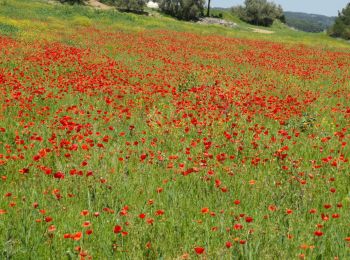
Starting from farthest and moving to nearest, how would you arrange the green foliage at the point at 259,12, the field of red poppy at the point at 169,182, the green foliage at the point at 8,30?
the green foliage at the point at 259,12 → the green foliage at the point at 8,30 → the field of red poppy at the point at 169,182

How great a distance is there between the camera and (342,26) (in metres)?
68.9

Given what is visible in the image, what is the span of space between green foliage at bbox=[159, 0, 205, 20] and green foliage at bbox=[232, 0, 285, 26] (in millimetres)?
21073

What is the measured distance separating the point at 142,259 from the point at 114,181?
171 centimetres

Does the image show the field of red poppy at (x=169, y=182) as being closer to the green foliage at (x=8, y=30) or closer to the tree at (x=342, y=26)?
the green foliage at (x=8, y=30)

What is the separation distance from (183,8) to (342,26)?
27795mm

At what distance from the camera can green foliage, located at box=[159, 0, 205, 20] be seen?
70625 mm

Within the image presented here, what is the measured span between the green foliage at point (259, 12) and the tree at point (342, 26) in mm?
18146

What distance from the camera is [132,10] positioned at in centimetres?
6712

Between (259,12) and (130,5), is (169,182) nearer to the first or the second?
(130,5)

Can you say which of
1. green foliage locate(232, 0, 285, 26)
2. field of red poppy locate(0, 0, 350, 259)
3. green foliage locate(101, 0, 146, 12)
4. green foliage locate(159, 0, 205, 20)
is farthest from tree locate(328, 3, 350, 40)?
field of red poppy locate(0, 0, 350, 259)

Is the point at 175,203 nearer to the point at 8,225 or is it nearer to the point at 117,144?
the point at 8,225

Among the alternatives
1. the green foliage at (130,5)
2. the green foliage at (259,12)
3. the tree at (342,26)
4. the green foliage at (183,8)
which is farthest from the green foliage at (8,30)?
the green foliage at (259,12)

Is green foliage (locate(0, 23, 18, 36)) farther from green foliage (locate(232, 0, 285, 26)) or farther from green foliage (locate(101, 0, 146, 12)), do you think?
green foliage (locate(232, 0, 285, 26))

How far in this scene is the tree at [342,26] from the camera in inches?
2662
